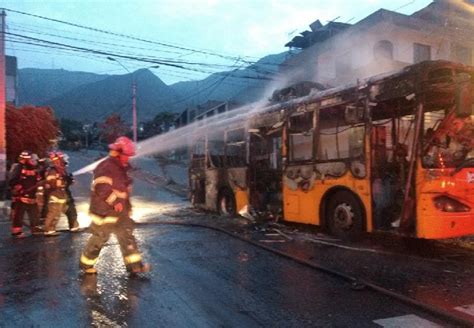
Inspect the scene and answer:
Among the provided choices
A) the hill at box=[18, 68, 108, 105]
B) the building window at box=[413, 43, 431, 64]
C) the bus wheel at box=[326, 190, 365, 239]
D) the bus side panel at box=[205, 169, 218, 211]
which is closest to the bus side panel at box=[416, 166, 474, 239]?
the bus wheel at box=[326, 190, 365, 239]

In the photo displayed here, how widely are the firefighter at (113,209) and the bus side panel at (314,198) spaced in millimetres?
3834

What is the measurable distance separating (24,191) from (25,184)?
0.46ft

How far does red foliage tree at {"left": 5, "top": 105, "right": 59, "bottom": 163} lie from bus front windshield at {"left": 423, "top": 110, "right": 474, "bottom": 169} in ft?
74.7

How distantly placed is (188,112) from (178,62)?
87.0ft

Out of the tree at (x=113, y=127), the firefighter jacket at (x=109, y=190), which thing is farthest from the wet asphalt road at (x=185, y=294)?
the tree at (x=113, y=127)

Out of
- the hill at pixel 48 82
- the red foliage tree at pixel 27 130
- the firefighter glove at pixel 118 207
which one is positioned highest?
the hill at pixel 48 82

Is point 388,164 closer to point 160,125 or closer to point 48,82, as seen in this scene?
point 160,125

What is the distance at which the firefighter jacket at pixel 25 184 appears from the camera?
925 cm

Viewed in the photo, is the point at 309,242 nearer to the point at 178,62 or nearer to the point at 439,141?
the point at 439,141

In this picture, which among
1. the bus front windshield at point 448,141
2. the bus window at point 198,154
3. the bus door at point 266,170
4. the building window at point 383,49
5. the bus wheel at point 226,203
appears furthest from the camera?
the building window at point 383,49

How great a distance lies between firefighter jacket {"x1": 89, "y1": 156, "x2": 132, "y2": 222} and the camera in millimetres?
5688

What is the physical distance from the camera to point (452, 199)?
6844mm

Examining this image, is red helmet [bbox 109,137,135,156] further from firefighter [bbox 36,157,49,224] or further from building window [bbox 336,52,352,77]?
building window [bbox 336,52,352,77]

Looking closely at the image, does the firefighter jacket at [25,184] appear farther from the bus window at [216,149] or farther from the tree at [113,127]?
the tree at [113,127]
